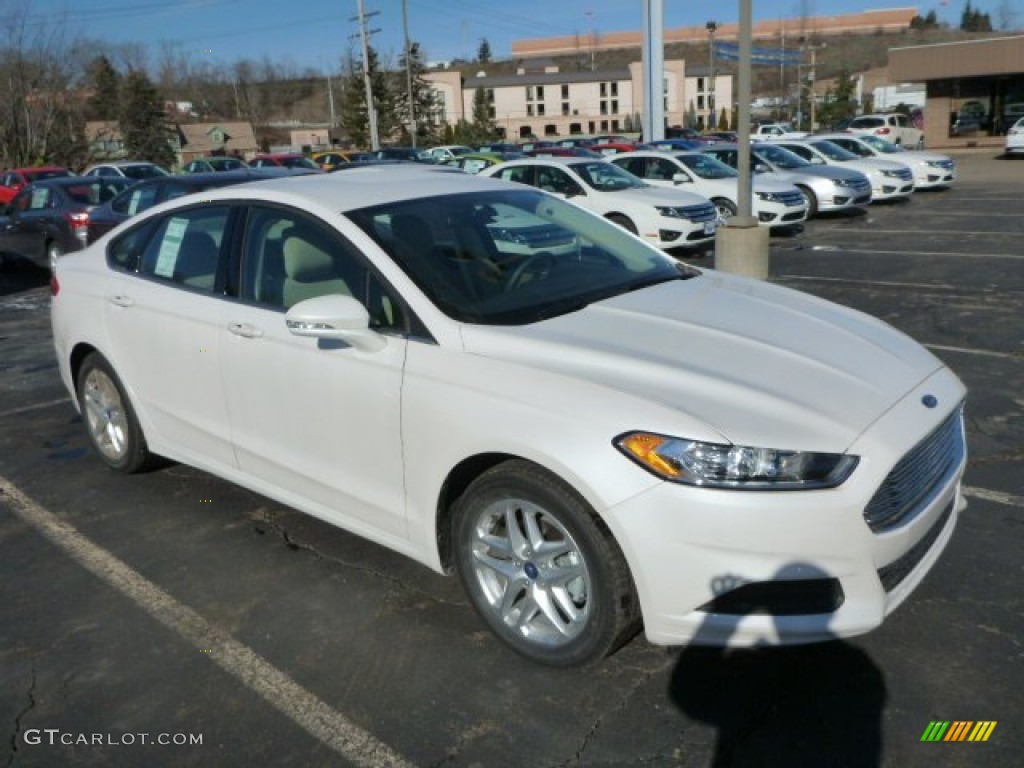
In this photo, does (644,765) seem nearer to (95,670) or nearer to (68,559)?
(95,670)

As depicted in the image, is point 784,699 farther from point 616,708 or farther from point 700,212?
point 700,212

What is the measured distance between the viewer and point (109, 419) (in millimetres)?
5012

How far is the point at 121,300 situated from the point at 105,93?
8734cm

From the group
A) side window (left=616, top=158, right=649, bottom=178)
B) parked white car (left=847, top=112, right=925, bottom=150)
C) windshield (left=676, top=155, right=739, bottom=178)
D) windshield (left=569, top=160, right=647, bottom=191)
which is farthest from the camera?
parked white car (left=847, top=112, right=925, bottom=150)

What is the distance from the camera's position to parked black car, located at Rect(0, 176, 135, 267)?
12727 millimetres

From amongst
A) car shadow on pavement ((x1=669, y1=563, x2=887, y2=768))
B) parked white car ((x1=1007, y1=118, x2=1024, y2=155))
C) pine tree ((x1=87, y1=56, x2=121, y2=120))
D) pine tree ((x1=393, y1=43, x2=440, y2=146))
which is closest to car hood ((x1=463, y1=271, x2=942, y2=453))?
car shadow on pavement ((x1=669, y1=563, x2=887, y2=768))

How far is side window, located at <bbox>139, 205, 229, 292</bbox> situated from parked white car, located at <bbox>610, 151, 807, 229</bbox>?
11.2m

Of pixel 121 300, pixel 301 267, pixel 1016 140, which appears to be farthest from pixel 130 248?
pixel 1016 140

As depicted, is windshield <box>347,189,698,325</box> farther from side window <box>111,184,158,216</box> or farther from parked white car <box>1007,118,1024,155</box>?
parked white car <box>1007,118,1024,155</box>

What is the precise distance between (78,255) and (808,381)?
170 inches

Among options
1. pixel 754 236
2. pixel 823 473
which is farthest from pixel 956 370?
pixel 823 473

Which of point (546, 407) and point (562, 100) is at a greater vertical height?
point (562, 100)

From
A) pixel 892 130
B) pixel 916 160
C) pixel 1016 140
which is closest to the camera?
pixel 916 160

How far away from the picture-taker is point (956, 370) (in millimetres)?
6426
